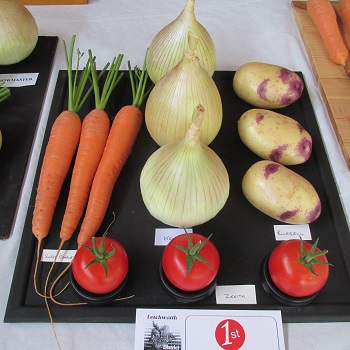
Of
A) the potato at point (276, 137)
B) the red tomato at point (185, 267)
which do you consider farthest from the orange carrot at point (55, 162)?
the potato at point (276, 137)

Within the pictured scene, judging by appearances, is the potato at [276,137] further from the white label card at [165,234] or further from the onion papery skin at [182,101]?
the white label card at [165,234]

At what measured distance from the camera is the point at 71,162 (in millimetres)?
831

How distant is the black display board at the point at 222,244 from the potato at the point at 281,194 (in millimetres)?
51

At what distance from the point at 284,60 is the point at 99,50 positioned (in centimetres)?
51

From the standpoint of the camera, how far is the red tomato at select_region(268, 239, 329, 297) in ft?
1.97

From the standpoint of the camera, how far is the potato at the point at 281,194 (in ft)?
2.33

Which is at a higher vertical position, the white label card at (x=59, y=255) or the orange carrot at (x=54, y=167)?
the orange carrot at (x=54, y=167)

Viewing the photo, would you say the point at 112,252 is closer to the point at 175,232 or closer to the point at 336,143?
the point at 175,232

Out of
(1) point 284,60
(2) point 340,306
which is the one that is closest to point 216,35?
(1) point 284,60

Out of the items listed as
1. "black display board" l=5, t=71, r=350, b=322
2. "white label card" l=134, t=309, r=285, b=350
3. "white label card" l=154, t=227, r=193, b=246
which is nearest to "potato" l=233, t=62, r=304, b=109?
"black display board" l=5, t=71, r=350, b=322

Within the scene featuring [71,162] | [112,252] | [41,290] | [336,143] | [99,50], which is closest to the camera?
[112,252]

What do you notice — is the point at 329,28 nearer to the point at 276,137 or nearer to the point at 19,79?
the point at 276,137

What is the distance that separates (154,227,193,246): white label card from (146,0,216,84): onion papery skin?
311 mm

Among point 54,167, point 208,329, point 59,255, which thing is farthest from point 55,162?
point 208,329
